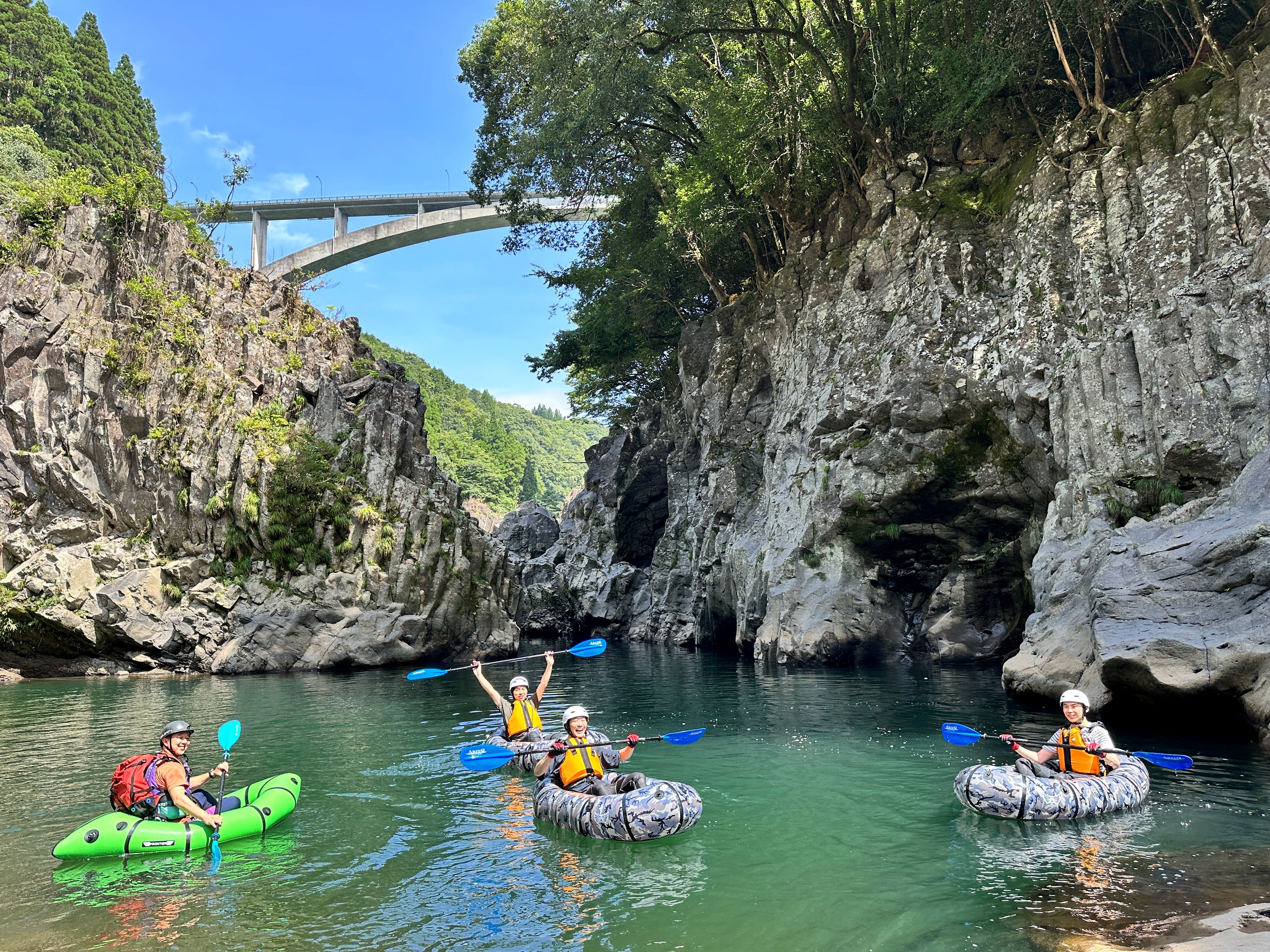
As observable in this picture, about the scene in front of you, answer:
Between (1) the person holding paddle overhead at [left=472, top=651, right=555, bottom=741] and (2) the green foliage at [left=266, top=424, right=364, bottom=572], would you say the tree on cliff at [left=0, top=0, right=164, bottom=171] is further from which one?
(1) the person holding paddle overhead at [left=472, top=651, right=555, bottom=741]

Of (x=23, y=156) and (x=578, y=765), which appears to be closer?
(x=578, y=765)

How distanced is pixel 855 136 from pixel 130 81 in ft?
140

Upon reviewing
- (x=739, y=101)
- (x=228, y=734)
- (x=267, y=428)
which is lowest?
(x=228, y=734)

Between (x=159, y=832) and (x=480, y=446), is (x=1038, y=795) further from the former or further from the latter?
(x=480, y=446)

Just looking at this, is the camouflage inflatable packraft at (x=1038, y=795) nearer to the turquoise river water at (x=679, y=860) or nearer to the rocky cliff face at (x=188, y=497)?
the turquoise river water at (x=679, y=860)

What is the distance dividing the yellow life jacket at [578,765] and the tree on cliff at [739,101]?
619 inches

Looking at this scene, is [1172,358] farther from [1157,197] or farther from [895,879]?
[895,879]

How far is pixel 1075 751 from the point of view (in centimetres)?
889

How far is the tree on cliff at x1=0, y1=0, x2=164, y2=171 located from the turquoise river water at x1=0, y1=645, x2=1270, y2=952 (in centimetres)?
3803

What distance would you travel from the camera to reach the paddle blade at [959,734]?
397 inches

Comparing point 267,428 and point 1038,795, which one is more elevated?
point 267,428

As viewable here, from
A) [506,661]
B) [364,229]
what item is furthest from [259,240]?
[506,661]

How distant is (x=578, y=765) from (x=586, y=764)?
90mm

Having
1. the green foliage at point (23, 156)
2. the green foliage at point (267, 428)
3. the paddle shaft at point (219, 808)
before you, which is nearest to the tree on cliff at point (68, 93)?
the green foliage at point (23, 156)
